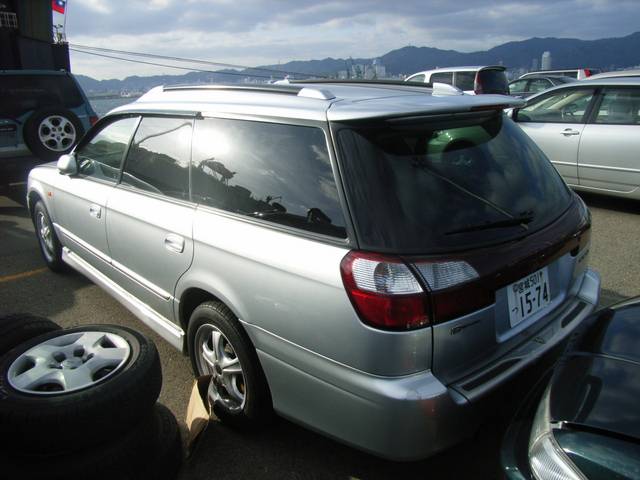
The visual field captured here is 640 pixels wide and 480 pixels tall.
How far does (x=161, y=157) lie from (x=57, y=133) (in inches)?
202

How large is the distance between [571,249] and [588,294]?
0.32 metres

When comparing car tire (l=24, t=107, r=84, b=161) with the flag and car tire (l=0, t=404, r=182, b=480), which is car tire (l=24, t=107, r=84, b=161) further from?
car tire (l=0, t=404, r=182, b=480)

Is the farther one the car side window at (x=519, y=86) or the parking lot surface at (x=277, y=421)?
the car side window at (x=519, y=86)

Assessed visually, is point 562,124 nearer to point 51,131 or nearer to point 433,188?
point 433,188

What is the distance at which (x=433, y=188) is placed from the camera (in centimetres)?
200

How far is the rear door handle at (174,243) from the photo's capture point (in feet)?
8.59

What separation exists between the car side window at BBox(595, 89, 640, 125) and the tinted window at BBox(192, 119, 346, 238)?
516 cm

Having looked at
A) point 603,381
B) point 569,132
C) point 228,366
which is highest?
point 569,132

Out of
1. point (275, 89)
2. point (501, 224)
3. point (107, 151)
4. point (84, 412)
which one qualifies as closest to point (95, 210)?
point (107, 151)

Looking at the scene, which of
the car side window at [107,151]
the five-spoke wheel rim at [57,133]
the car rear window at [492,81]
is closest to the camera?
the car side window at [107,151]

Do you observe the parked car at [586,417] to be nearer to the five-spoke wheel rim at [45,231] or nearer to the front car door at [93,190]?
the front car door at [93,190]

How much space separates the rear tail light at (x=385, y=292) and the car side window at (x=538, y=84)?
654 inches

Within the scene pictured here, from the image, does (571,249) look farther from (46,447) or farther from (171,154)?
(46,447)

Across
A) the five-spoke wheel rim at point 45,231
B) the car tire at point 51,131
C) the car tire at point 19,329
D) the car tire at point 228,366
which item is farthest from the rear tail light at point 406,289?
the car tire at point 51,131
